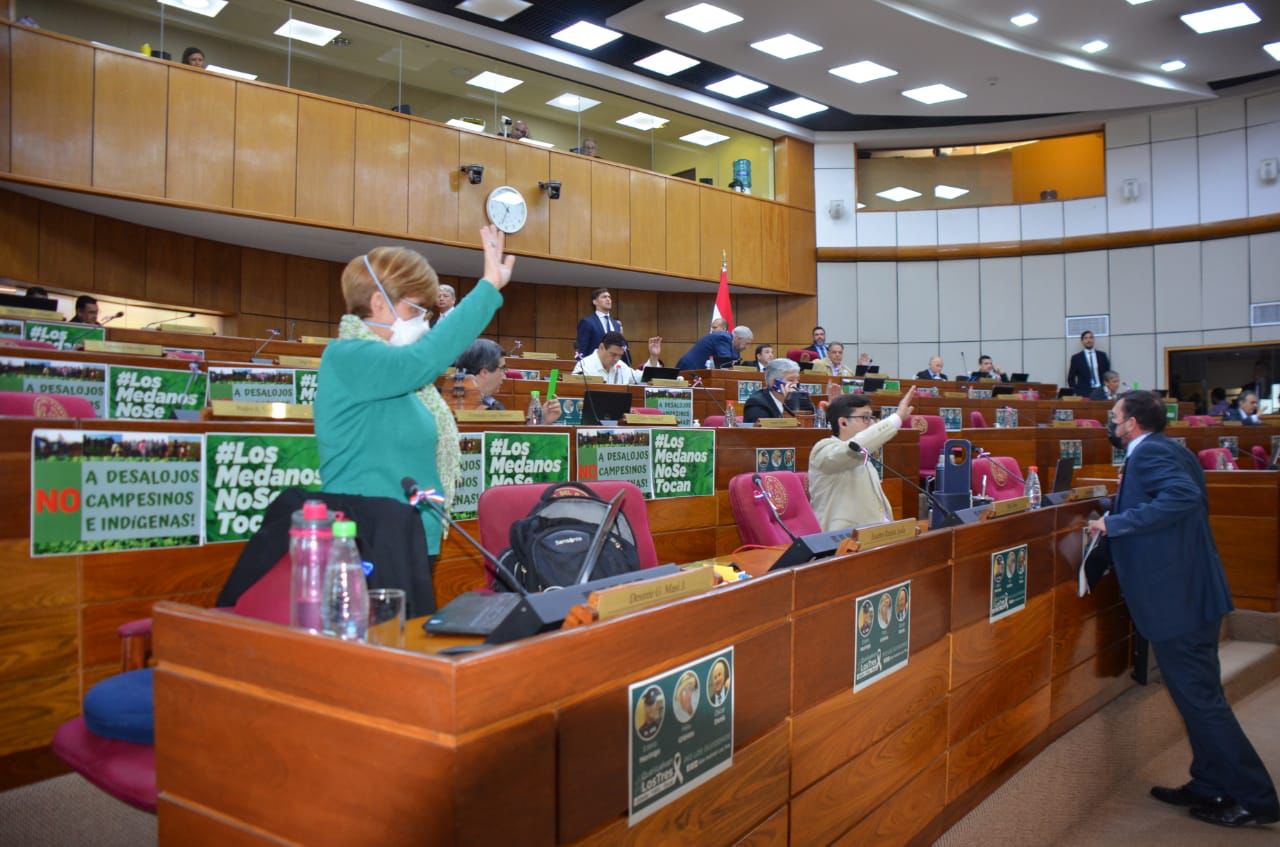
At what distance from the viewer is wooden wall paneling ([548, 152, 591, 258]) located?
10.5 meters

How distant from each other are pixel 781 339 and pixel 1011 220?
3.60 m

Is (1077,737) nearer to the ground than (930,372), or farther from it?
nearer to the ground

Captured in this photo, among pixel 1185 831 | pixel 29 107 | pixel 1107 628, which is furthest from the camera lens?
pixel 29 107

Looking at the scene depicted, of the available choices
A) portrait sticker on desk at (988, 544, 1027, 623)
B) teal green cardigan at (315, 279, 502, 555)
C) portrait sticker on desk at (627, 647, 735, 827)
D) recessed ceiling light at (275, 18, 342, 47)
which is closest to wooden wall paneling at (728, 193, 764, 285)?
recessed ceiling light at (275, 18, 342, 47)

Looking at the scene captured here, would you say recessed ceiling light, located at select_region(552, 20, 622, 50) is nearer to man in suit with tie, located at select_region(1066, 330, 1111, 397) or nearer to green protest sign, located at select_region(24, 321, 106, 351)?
green protest sign, located at select_region(24, 321, 106, 351)

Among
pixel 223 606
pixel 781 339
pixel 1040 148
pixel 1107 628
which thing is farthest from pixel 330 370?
pixel 1040 148

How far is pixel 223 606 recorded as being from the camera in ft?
5.62

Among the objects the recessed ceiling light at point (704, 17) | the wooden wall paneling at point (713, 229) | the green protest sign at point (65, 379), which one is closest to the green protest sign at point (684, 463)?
the green protest sign at point (65, 379)

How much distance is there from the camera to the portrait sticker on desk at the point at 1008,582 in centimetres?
281

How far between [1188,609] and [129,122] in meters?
8.27

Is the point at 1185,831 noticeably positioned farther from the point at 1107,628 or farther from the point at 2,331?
the point at 2,331

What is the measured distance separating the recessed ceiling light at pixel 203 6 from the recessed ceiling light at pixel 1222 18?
9644 mm

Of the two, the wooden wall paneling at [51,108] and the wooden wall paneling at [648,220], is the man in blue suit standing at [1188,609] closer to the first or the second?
the wooden wall paneling at [51,108]

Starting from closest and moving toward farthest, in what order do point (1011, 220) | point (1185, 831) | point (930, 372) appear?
point (1185, 831), point (930, 372), point (1011, 220)
